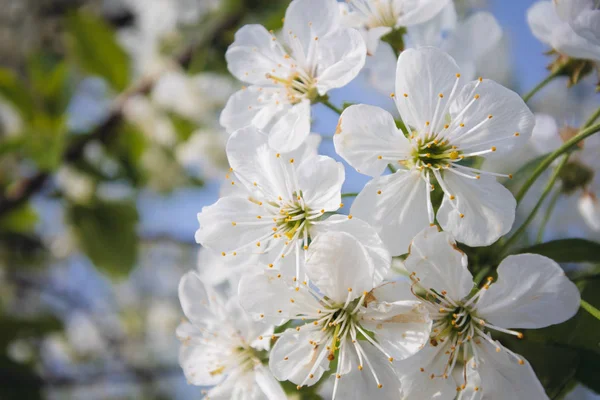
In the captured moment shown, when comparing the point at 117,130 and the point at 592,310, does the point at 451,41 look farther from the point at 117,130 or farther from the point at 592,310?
the point at 117,130

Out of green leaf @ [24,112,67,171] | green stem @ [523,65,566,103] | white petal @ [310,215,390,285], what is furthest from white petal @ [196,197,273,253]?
green leaf @ [24,112,67,171]

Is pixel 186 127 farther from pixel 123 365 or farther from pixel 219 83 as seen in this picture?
pixel 123 365

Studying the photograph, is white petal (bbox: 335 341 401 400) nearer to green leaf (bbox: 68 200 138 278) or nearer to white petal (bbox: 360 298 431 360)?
white petal (bbox: 360 298 431 360)

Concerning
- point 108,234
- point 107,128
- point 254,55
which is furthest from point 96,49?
point 254,55

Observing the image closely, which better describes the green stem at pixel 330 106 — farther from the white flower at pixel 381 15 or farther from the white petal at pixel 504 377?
the white petal at pixel 504 377

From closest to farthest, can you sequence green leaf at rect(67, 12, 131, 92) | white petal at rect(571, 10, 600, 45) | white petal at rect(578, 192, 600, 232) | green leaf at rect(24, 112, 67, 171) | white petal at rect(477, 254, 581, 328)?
white petal at rect(477, 254, 581, 328) < white petal at rect(571, 10, 600, 45) < white petal at rect(578, 192, 600, 232) < green leaf at rect(24, 112, 67, 171) < green leaf at rect(67, 12, 131, 92)

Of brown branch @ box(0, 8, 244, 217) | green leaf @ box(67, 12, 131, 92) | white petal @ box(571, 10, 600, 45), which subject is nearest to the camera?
white petal @ box(571, 10, 600, 45)
